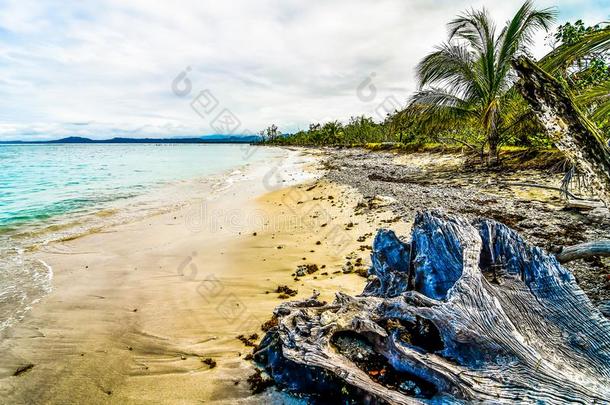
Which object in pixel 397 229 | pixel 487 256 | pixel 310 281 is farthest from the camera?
pixel 397 229

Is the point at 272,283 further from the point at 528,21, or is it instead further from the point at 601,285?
the point at 528,21

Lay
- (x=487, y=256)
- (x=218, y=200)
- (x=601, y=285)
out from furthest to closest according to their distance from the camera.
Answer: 1. (x=218, y=200)
2. (x=601, y=285)
3. (x=487, y=256)

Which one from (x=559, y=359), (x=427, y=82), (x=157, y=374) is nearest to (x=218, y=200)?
(x=427, y=82)

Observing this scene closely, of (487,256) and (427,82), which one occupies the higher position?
(427,82)

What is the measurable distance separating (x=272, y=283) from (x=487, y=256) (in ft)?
12.3

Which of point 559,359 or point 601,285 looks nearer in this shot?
point 559,359

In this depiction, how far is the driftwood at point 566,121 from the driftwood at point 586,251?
0.66 metres

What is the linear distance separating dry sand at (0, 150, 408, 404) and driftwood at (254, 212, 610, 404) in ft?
2.50

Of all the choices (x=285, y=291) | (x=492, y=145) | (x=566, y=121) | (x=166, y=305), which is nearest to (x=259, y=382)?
(x=285, y=291)

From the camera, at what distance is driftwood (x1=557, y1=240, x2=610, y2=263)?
2.83m

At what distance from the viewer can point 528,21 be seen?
13727mm

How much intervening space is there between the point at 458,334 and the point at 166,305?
4437 mm

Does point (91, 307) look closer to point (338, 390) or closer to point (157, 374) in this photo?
point (157, 374)

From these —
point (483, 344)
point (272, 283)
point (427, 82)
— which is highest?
point (427, 82)
